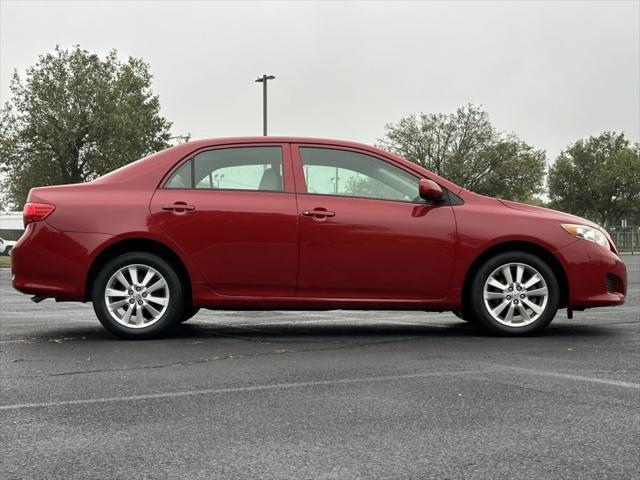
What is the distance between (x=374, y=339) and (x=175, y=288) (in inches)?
67.3

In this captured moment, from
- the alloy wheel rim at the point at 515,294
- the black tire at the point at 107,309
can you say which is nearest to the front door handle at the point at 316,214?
the black tire at the point at 107,309

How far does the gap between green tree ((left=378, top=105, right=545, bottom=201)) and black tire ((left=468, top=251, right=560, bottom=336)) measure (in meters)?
52.3

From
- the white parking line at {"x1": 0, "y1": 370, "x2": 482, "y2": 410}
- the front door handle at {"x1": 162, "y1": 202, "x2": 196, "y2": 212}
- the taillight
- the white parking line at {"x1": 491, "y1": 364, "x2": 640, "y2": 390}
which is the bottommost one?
the white parking line at {"x1": 0, "y1": 370, "x2": 482, "y2": 410}

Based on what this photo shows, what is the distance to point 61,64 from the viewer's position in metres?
44.2

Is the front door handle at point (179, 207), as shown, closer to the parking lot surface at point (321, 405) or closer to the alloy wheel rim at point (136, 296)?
the alloy wheel rim at point (136, 296)

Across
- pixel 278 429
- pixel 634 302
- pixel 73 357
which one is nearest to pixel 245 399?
pixel 278 429

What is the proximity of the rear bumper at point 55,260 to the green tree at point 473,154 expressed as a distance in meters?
53.2

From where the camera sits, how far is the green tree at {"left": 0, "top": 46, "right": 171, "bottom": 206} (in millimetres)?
42438

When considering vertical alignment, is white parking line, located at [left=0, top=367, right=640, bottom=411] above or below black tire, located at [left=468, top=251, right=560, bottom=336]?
below

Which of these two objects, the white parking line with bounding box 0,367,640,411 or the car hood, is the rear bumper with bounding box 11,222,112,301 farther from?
the car hood

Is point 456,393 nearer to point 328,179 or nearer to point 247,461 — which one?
point 247,461

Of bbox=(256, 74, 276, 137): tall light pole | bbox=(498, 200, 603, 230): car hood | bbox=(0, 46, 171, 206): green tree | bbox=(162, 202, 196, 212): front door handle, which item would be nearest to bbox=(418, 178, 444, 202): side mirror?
bbox=(498, 200, 603, 230): car hood

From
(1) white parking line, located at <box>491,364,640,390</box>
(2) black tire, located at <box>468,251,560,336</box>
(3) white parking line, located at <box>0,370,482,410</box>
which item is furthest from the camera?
(2) black tire, located at <box>468,251,560,336</box>

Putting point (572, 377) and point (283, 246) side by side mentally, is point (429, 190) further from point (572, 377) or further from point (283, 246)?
point (572, 377)
